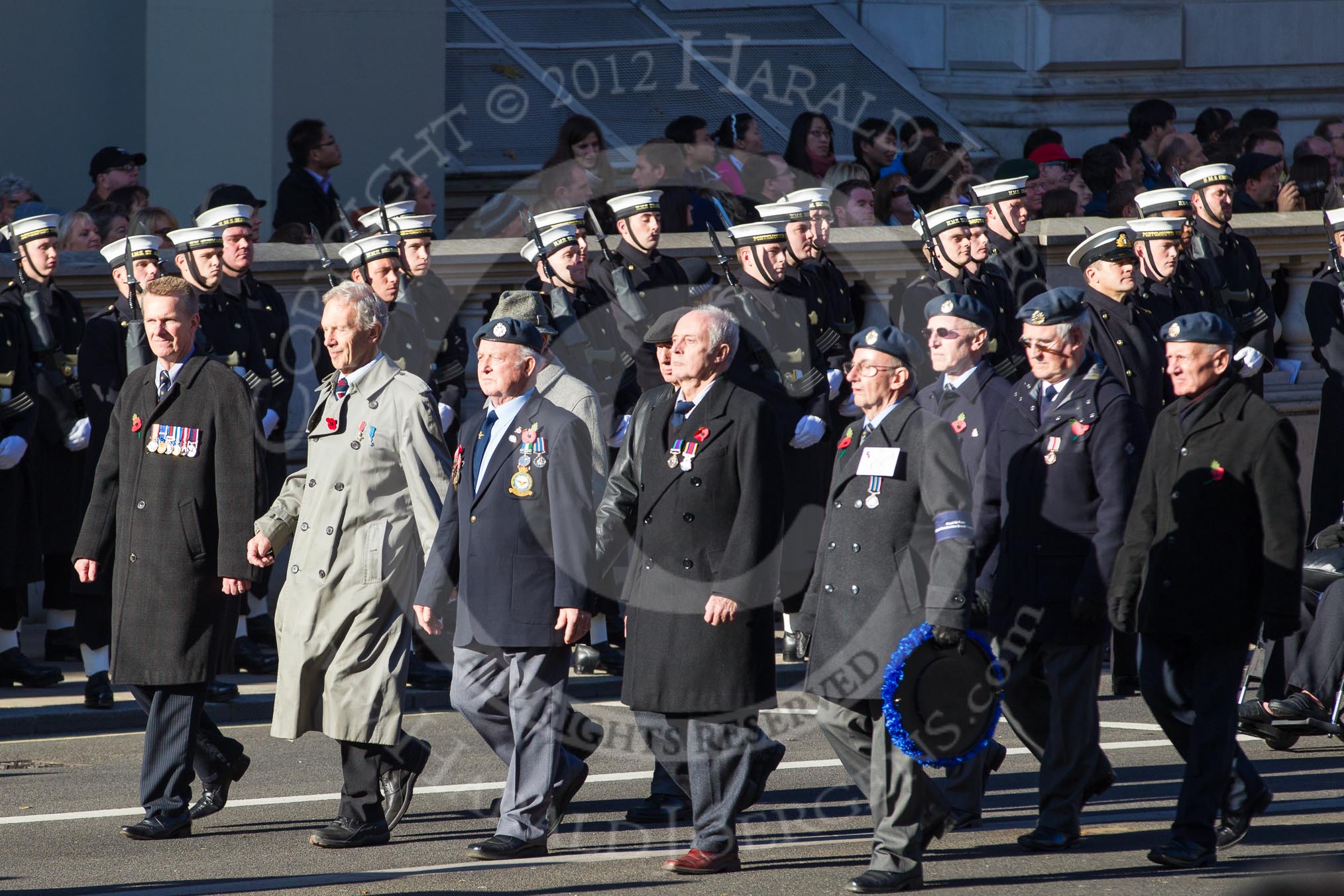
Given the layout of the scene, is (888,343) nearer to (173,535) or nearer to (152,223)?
(173,535)

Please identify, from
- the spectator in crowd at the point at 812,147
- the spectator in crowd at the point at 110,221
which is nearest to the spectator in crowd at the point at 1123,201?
the spectator in crowd at the point at 812,147

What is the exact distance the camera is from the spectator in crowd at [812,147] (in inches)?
590

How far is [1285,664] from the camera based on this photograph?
948cm

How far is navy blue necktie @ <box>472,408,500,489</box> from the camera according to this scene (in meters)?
7.70

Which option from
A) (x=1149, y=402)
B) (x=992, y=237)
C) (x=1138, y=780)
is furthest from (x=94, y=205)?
(x=1138, y=780)

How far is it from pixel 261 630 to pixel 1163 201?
5442 millimetres

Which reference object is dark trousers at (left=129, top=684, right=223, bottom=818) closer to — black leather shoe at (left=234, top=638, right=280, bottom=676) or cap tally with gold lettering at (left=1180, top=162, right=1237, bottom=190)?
black leather shoe at (left=234, top=638, right=280, bottom=676)

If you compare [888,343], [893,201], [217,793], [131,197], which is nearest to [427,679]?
[217,793]

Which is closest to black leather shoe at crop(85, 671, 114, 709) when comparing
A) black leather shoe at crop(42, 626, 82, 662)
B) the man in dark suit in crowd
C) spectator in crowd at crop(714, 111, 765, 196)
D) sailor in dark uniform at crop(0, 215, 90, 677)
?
sailor in dark uniform at crop(0, 215, 90, 677)

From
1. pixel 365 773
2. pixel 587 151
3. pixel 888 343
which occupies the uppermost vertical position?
pixel 587 151

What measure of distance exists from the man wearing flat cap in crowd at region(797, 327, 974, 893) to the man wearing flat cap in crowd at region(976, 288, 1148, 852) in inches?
28.4

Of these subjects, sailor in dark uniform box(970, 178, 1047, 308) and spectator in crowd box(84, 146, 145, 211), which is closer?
sailor in dark uniform box(970, 178, 1047, 308)

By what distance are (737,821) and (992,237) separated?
555 centimetres

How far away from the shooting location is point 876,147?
50.5 ft
